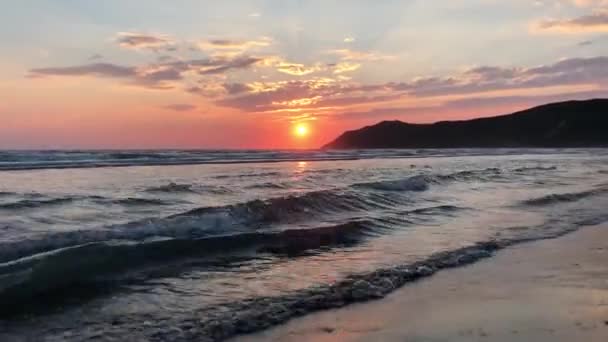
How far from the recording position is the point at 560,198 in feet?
49.5

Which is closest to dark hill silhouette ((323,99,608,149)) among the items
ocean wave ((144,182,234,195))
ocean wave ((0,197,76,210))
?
ocean wave ((144,182,234,195))

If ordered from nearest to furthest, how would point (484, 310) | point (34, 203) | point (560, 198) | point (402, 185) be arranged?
point (484, 310), point (34, 203), point (560, 198), point (402, 185)

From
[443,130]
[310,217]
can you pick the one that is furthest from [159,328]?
[443,130]

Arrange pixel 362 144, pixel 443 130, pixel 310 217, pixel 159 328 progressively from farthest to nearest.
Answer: pixel 362 144
pixel 443 130
pixel 310 217
pixel 159 328

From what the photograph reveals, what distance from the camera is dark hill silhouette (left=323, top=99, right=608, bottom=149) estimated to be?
106750mm

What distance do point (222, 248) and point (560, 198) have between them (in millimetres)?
9946

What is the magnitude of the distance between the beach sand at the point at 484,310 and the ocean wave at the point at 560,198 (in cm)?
686

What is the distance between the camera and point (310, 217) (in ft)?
39.3

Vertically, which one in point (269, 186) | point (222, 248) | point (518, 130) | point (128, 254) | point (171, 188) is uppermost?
point (518, 130)

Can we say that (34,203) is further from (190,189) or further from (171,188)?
(190,189)

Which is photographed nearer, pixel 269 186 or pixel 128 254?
pixel 128 254

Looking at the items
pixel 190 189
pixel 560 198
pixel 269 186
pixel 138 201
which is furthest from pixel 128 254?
pixel 560 198

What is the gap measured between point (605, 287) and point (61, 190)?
44.7 feet

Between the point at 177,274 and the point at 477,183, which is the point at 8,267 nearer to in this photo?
the point at 177,274
